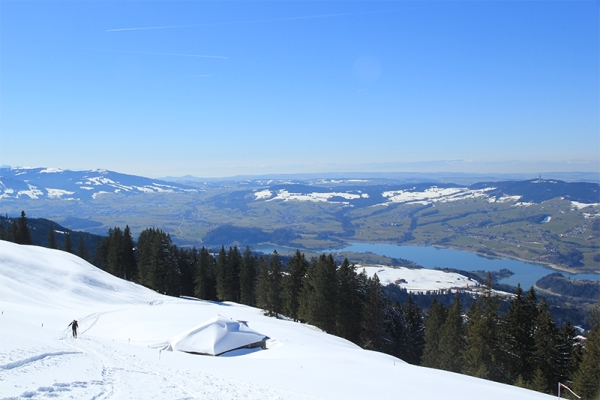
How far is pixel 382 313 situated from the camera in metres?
41.6

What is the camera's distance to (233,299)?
2457 inches

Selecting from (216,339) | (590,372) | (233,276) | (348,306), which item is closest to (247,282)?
(233,276)

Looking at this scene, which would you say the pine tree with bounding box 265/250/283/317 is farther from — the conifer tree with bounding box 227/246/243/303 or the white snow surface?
the white snow surface

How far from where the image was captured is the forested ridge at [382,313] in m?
27.1

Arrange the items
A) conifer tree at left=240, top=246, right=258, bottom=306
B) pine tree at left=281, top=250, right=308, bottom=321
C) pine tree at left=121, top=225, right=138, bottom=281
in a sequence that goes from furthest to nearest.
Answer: pine tree at left=121, top=225, right=138, bottom=281, conifer tree at left=240, top=246, right=258, bottom=306, pine tree at left=281, top=250, right=308, bottom=321

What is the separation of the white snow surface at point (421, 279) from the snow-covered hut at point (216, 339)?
111 meters

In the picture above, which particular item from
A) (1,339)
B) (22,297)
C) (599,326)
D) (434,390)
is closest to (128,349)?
(1,339)

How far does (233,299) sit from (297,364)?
43.0 metres

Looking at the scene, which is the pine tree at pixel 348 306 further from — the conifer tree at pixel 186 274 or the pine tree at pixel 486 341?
the conifer tree at pixel 186 274

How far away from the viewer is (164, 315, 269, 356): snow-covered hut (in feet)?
85.5

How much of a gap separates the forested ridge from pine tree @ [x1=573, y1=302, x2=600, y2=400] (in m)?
0.05

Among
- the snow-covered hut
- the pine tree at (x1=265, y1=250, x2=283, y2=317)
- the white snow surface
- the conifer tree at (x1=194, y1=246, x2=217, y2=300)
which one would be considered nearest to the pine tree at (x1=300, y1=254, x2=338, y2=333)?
the pine tree at (x1=265, y1=250, x2=283, y2=317)

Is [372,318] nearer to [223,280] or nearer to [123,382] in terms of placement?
[223,280]

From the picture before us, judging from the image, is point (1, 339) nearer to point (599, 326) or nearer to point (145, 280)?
point (599, 326)
